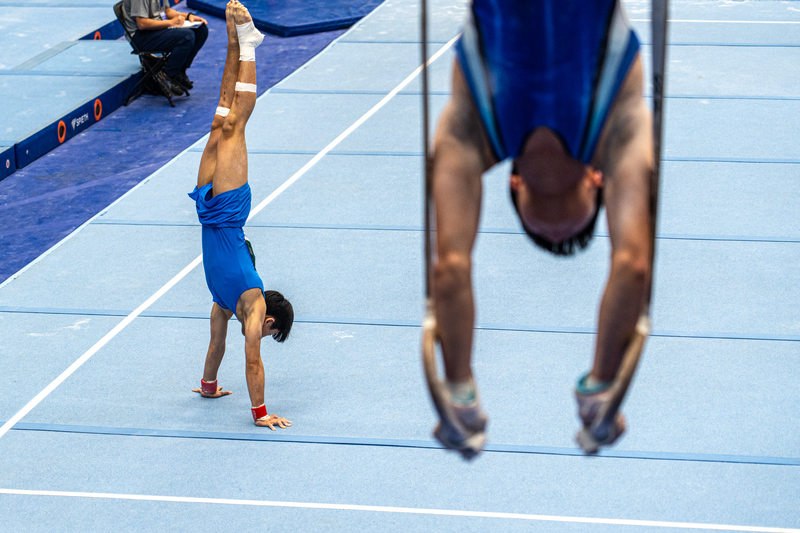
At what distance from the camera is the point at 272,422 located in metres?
5.54

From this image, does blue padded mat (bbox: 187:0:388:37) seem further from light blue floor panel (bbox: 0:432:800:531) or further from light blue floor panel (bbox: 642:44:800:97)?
light blue floor panel (bbox: 0:432:800:531)

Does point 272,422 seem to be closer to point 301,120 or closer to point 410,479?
point 410,479

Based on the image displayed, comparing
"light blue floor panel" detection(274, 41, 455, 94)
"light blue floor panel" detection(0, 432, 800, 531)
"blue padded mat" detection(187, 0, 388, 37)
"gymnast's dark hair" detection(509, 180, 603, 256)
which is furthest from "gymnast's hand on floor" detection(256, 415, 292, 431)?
"blue padded mat" detection(187, 0, 388, 37)

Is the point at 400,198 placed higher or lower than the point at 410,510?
higher

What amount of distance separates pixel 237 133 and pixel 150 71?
228 inches

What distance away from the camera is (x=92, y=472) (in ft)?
17.2

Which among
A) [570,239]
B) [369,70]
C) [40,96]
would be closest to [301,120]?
[369,70]

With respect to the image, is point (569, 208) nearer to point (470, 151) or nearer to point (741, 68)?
point (470, 151)

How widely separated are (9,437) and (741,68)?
8449 millimetres

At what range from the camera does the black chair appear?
10.4 m

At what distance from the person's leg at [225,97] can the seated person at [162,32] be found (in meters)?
5.30

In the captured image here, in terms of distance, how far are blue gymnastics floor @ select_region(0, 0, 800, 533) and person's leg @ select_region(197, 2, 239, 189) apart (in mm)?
1378

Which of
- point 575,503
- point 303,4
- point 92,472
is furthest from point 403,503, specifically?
point 303,4

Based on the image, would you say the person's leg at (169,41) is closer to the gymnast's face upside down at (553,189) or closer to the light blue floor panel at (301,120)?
the light blue floor panel at (301,120)
